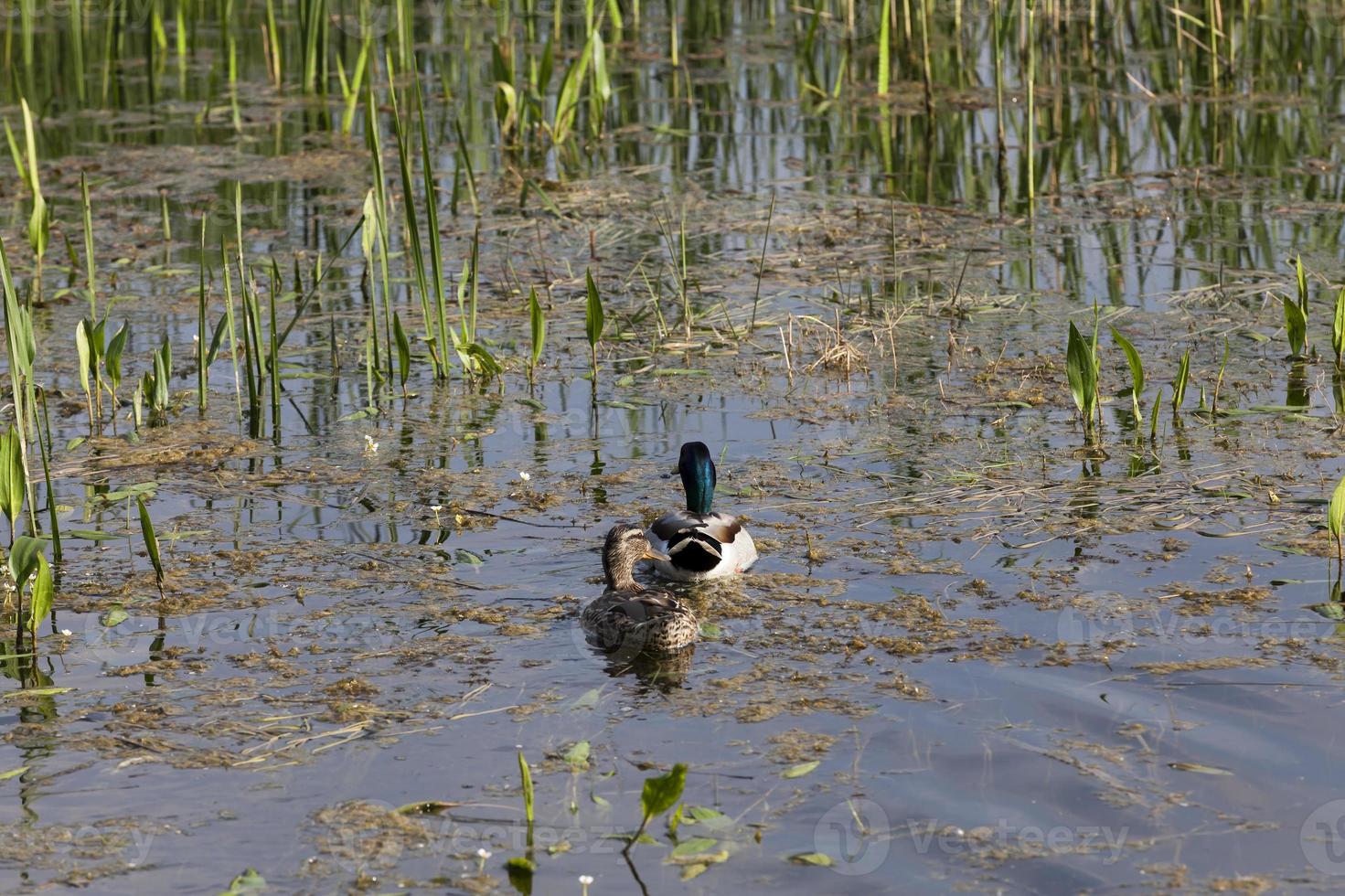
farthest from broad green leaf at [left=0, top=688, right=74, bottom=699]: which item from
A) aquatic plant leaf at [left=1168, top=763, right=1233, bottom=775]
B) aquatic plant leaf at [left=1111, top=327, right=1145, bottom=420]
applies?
aquatic plant leaf at [left=1111, top=327, right=1145, bottom=420]

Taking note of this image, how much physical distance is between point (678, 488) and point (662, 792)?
2.77m

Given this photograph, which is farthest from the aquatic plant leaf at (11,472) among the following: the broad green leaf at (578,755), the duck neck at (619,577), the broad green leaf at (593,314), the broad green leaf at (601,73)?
the broad green leaf at (601,73)

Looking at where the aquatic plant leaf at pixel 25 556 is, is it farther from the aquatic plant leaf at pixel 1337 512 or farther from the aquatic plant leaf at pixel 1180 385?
the aquatic plant leaf at pixel 1180 385

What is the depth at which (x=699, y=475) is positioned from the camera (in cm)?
576

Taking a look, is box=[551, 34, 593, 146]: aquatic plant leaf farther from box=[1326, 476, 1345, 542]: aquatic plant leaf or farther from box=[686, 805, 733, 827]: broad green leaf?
box=[686, 805, 733, 827]: broad green leaf

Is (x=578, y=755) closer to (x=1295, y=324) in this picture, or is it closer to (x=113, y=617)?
(x=113, y=617)

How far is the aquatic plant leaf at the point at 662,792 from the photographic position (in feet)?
11.7

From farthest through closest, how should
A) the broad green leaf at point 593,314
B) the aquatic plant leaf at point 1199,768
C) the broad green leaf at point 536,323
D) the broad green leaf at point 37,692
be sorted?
the broad green leaf at point 536,323
the broad green leaf at point 593,314
the broad green leaf at point 37,692
the aquatic plant leaf at point 1199,768

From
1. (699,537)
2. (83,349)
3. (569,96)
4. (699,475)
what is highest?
(569,96)

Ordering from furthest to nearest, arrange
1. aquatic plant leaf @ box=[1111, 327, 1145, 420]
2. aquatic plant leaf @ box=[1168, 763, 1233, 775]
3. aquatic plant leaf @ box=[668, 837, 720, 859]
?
aquatic plant leaf @ box=[1111, 327, 1145, 420] → aquatic plant leaf @ box=[1168, 763, 1233, 775] → aquatic plant leaf @ box=[668, 837, 720, 859]

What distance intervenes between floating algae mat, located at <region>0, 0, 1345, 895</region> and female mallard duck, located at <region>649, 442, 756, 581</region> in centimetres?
11

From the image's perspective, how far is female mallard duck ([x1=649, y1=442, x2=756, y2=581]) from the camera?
17.8 feet

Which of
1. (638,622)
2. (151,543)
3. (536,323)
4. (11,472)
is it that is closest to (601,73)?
(536,323)

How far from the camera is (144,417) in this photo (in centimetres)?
700
